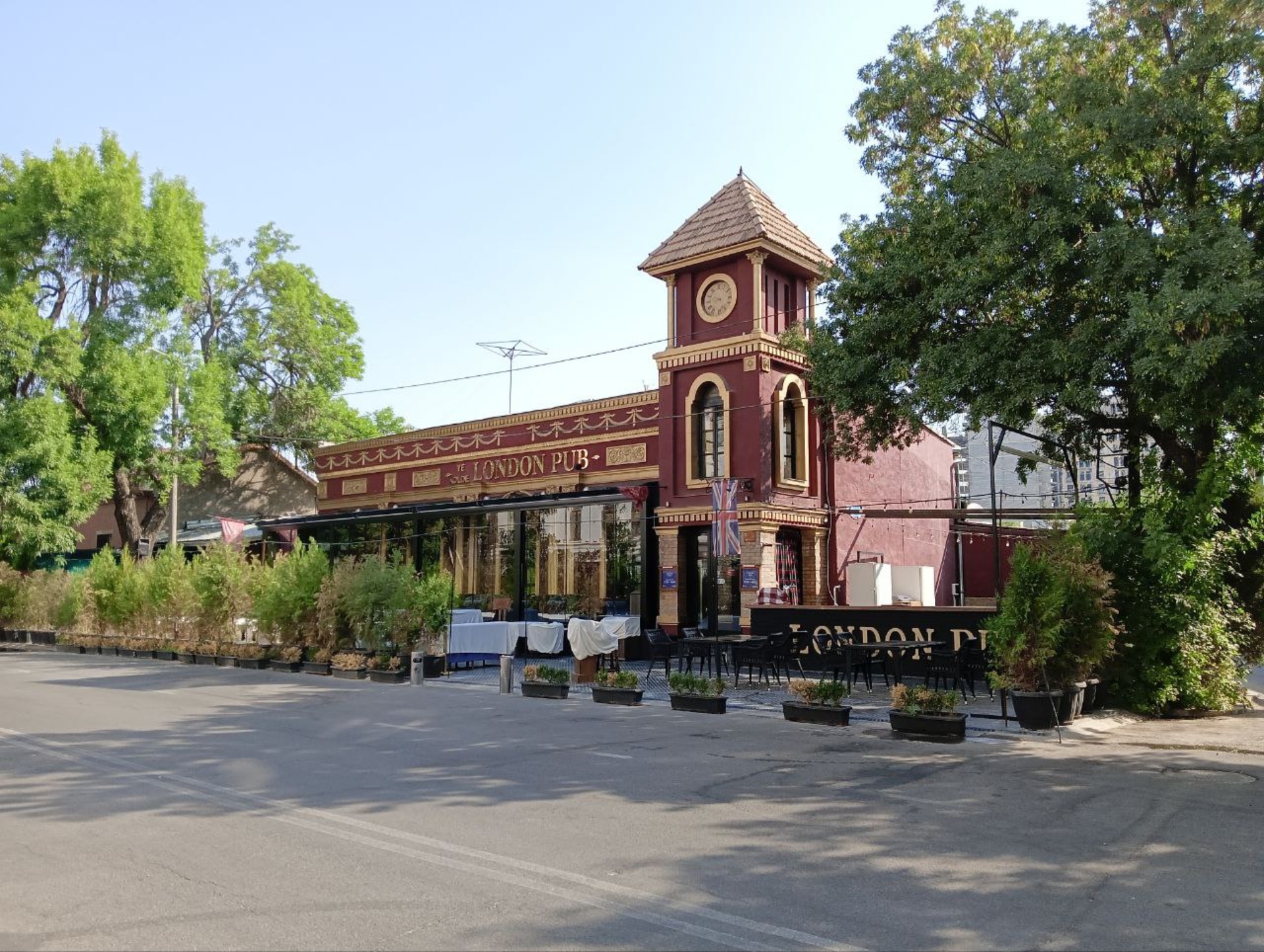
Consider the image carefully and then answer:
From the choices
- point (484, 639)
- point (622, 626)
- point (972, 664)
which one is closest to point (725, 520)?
point (622, 626)

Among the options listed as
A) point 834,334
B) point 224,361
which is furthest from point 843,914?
point 224,361

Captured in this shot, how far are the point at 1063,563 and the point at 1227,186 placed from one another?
5.50m

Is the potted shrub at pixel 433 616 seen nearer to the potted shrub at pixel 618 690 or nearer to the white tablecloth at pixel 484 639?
the white tablecloth at pixel 484 639

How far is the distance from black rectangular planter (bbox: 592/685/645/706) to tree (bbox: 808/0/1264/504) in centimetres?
552

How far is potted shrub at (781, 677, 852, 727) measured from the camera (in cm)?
1270

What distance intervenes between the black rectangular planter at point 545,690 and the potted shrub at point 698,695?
220cm

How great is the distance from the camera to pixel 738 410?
22609 millimetres

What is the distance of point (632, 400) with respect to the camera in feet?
83.0

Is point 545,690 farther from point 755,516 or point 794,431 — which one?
point 794,431

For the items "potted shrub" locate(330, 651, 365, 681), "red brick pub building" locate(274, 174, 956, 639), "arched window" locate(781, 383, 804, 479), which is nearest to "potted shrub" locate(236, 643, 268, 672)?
"potted shrub" locate(330, 651, 365, 681)

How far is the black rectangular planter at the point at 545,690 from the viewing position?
52.2 ft

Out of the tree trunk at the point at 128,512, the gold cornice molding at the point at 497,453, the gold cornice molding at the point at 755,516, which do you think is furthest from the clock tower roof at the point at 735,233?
the tree trunk at the point at 128,512

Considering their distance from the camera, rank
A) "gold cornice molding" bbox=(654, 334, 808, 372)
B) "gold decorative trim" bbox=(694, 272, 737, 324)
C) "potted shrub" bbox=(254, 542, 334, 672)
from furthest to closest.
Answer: "gold decorative trim" bbox=(694, 272, 737, 324), "gold cornice molding" bbox=(654, 334, 808, 372), "potted shrub" bbox=(254, 542, 334, 672)

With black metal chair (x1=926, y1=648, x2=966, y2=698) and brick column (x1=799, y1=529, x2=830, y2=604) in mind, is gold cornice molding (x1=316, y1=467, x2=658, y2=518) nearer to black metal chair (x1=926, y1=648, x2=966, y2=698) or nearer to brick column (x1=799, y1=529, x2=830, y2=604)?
brick column (x1=799, y1=529, x2=830, y2=604)
